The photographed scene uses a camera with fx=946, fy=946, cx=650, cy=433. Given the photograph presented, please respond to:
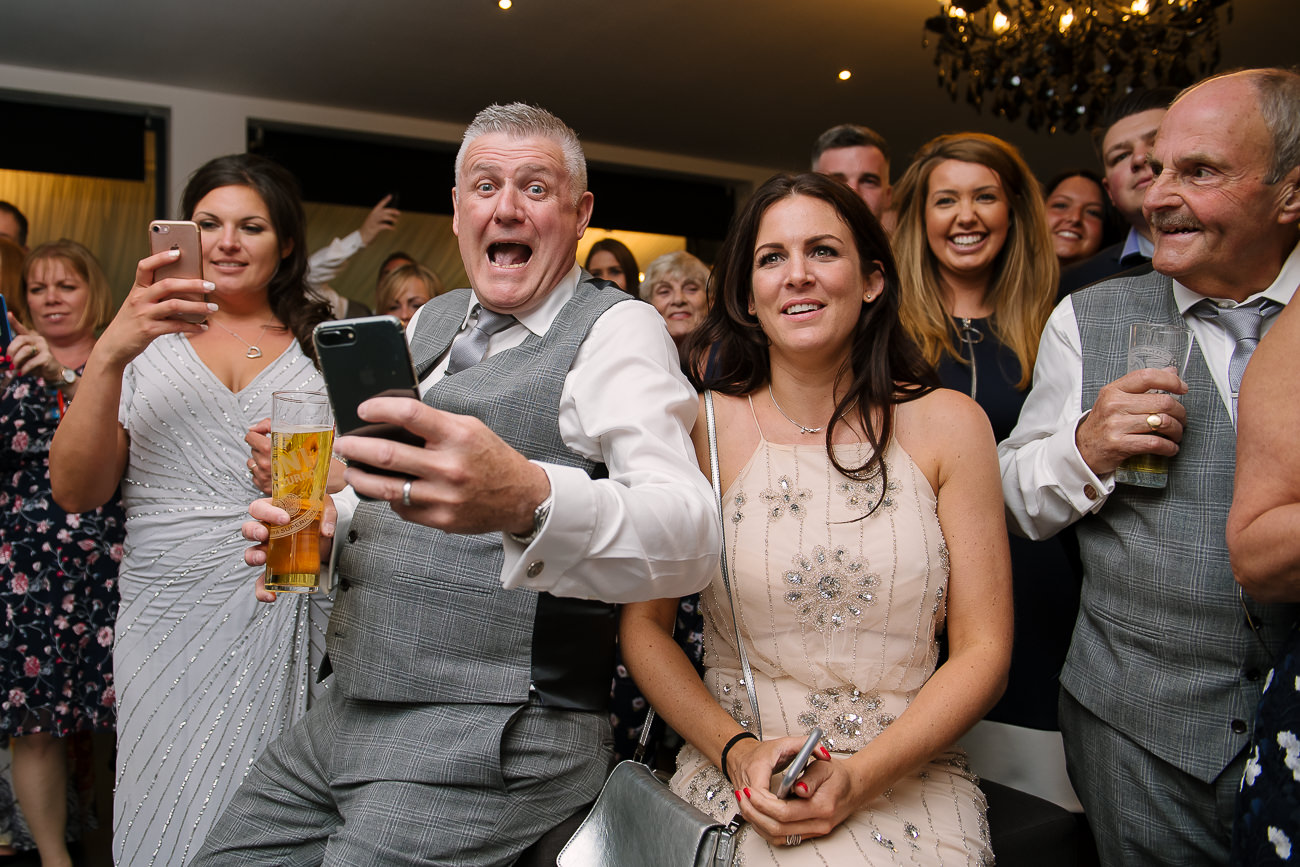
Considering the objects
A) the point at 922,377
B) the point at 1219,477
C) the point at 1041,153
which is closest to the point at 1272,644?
the point at 1219,477

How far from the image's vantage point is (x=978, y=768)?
6.82ft

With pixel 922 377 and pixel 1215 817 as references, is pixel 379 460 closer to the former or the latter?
pixel 922 377

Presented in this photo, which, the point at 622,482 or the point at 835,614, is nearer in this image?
the point at 622,482

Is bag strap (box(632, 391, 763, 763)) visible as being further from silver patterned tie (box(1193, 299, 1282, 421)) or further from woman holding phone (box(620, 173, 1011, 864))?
silver patterned tie (box(1193, 299, 1282, 421))

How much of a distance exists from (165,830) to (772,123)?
23.0 feet

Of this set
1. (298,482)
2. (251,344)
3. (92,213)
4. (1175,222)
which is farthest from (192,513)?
(92,213)

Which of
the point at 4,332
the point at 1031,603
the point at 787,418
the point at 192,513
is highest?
the point at 4,332

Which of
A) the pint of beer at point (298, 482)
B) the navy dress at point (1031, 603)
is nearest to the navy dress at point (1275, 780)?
the navy dress at point (1031, 603)

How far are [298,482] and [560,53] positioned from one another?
17.3ft

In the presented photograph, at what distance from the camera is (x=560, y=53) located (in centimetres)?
609

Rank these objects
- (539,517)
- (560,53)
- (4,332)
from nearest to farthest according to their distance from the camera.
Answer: (539,517) < (4,332) < (560,53)

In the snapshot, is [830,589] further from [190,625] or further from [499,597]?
[190,625]

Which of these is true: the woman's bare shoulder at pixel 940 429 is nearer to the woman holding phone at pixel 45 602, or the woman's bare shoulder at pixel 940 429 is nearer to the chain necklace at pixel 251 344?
the chain necklace at pixel 251 344

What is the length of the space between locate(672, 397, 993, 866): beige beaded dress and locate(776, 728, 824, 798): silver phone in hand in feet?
0.69
